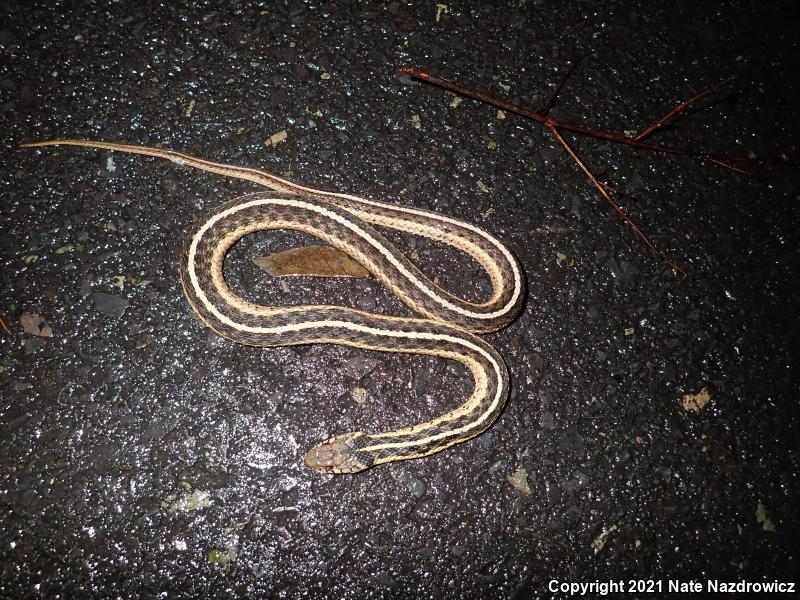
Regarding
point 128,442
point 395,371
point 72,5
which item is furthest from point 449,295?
point 72,5

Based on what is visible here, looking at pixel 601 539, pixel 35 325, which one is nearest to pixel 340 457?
pixel 601 539

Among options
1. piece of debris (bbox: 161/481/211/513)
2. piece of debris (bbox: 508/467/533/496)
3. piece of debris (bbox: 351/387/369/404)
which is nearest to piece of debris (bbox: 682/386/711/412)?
piece of debris (bbox: 508/467/533/496)

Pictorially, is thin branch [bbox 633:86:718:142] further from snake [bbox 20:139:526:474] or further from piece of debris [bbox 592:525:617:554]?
piece of debris [bbox 592:525:617:554]

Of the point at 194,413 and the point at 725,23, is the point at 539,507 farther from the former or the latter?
the point at 725,23

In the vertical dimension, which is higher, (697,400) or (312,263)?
(312,263)

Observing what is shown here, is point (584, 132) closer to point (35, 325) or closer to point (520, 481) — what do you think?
point (520, 481)

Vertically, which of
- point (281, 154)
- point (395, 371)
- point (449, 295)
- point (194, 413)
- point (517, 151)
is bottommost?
point (194, 413)
